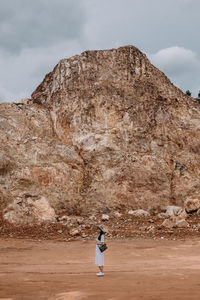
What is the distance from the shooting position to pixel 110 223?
58.3 ft

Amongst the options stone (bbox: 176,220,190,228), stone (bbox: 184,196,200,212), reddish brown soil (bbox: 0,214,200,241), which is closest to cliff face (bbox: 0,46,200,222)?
stone (bbox: 184,196,200,212)

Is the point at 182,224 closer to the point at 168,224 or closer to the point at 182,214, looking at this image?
the point at 168,224

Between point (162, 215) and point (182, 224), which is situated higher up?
point (162, 215)

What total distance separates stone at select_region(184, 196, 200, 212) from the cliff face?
76 centimetres

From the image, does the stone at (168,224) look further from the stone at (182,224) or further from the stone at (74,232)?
the stone at (74,232)

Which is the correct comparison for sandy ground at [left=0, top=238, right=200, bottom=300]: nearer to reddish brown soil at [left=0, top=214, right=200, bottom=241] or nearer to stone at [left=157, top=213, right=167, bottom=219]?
reddish brown soil at [left=0, top=214, right=200, bottom=241]

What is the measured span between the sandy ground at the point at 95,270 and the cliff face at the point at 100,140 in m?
4.96

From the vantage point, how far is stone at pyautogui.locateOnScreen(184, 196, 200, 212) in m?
19.0

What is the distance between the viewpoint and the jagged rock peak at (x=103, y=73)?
2466 cm

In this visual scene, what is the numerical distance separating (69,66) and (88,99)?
3.84 metres

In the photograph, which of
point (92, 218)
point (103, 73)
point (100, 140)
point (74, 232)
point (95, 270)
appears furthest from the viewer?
point (103, 73)

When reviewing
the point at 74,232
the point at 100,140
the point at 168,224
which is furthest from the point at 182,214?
the point at 100,140

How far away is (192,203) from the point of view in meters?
19.2

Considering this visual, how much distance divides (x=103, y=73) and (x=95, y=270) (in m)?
18.1
